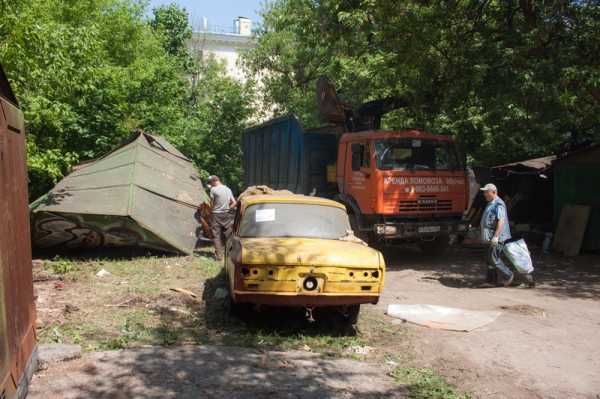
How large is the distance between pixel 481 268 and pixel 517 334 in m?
4.64

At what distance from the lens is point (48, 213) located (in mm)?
9336

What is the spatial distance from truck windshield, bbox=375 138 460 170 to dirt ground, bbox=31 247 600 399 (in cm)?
259

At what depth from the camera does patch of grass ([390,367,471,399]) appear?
447 centimetres

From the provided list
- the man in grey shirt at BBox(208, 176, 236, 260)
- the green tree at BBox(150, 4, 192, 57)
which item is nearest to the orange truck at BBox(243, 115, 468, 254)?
the man in grey shirt at BBox(208, 176, 236, 260)

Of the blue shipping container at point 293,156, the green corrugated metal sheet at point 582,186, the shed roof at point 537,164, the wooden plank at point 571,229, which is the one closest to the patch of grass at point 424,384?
the blue shipping container at point 293,156

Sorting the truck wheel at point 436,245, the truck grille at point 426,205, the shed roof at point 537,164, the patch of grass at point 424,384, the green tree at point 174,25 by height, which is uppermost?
the green tree at point 174,25

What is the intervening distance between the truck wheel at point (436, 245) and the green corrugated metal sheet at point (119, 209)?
477cm

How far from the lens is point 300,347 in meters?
5.68

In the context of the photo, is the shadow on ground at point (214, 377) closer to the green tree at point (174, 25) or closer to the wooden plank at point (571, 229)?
the wooden plank at point (571, 229)

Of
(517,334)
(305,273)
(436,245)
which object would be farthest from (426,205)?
(305,273)

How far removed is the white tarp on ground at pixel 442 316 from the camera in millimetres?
6520

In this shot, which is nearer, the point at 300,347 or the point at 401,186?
the point at 300,347

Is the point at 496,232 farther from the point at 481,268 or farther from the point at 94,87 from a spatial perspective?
the point at 94,87

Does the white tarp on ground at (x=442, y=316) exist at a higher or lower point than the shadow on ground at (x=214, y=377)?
higher
